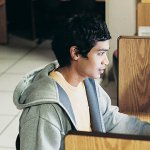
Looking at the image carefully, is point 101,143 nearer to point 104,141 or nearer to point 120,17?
point 104,141

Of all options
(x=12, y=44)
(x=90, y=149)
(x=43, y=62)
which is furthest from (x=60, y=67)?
(x=12, y=44)

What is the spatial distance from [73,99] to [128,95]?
2.81 ft

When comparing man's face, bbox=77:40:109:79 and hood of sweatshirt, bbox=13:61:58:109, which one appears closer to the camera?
hood of sweatshirt, bbox=13:61:58:109

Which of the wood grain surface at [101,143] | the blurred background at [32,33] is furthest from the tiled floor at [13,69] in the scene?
the wood grain surface at [101,143]

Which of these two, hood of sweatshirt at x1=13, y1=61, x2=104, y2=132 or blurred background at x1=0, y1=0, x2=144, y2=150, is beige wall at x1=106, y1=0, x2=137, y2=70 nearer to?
blurred background at x1=0, y1=0, x2=144, y2=150

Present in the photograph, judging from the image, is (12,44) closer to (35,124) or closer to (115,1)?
(115,1)

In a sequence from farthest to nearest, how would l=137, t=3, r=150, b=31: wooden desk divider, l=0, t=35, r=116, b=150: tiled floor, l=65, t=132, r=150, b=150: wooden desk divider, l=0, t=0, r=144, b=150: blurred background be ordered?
l=0, t=0, r=144, b=150: blurred background < l=0, t=35, r=116, b=150: tiled floor < l=137, t=3, r=150, b=31: wooden desk divider < l=65, t=132, r=150, b=150: wooden desk divider

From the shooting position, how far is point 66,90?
164 cm

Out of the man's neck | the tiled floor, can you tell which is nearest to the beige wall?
the tiled floor

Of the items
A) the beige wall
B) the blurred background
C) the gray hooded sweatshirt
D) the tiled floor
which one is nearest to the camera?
the gray hooded sweatshirt

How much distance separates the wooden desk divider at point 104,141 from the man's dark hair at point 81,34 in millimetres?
467

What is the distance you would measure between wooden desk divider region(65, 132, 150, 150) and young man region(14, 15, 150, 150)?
0.27m

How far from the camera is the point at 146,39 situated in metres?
2.34

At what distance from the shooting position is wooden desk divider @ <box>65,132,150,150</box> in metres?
1.16
